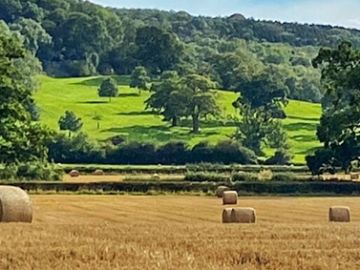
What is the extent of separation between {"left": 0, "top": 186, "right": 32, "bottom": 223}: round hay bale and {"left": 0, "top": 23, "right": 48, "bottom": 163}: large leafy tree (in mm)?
32924

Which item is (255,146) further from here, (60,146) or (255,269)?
(255,269)

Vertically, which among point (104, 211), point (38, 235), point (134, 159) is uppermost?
point (38, 235)

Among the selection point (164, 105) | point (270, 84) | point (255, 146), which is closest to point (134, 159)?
point (255, 146)

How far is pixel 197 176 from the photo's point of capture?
76.2 meters

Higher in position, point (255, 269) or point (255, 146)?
point (255, 269)

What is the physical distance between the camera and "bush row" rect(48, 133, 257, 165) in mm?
114625

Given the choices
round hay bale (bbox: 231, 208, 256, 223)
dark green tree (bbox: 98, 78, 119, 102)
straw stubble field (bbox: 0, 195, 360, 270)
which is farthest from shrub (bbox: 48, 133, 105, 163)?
straw stubble field (bbox: 0, 195, 360, 270)

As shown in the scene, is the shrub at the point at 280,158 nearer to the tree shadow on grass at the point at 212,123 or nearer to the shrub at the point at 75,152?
the shrub at the point at 75,152

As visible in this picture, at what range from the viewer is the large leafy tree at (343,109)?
74.7m

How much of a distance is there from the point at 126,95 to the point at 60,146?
6717 centimetres

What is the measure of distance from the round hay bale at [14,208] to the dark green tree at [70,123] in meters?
109

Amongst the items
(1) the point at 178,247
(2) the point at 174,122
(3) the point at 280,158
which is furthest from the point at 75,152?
(1) the point at 178,247

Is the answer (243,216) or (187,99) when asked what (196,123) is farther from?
(243,216)

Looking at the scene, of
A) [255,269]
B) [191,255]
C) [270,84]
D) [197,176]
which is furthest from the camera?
[270,84]
